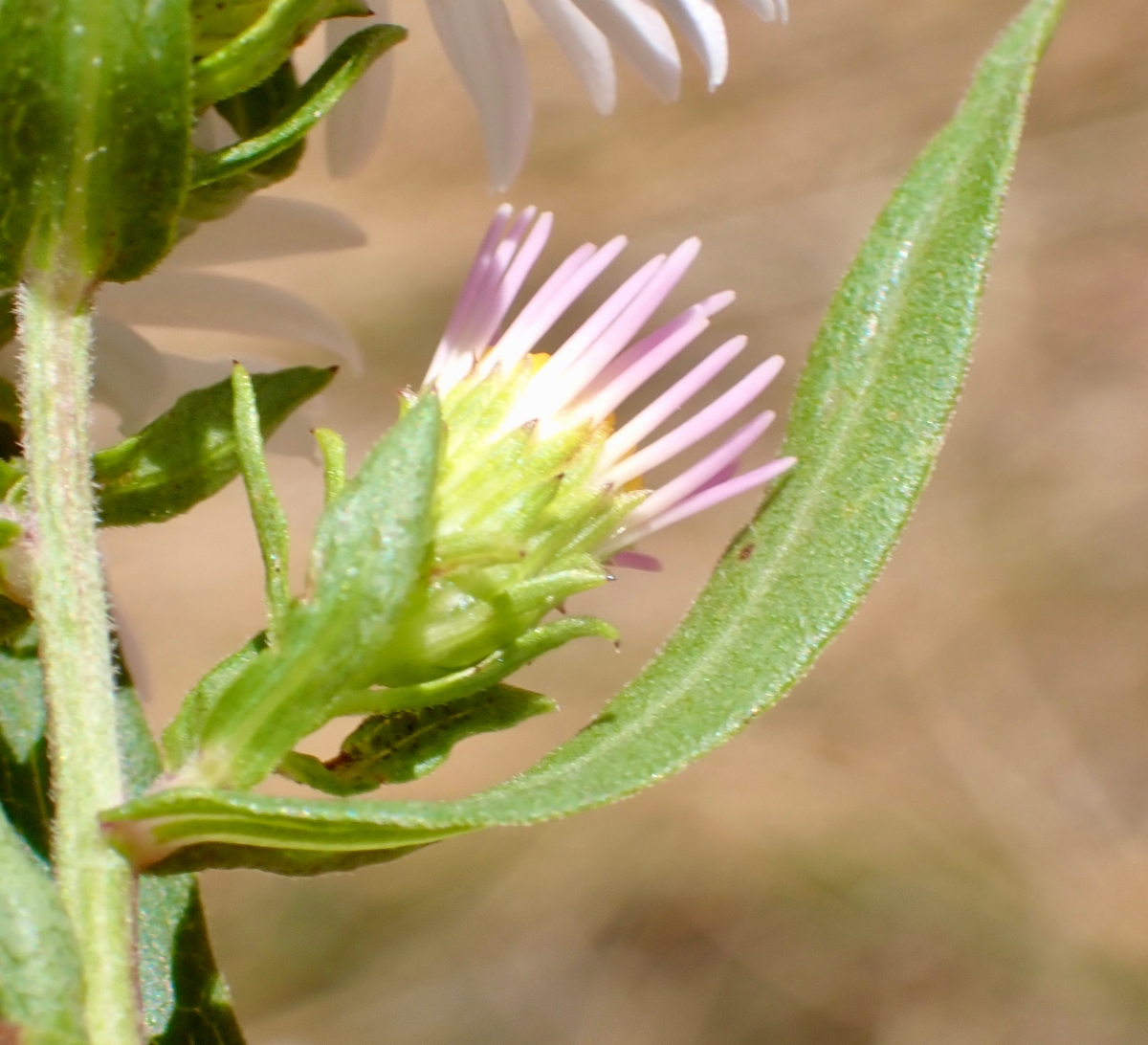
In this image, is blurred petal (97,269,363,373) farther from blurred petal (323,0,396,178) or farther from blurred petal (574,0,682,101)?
blurred petal (574,0,682,101)

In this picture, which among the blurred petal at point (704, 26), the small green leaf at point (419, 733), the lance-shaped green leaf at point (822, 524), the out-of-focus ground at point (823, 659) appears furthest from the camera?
the out-of-focus ground at point (823, 659)

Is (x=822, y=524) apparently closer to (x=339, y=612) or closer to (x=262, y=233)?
(x=339, y=612)

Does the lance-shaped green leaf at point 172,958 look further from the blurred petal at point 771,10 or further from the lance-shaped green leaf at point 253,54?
the blurred petal at point 771,10

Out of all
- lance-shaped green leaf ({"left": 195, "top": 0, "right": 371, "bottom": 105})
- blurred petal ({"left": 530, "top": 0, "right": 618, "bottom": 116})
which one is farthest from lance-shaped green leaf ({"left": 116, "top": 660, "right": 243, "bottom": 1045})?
blurred petal ({"left": 530, "top": 0, "right": 618, "bottom": 116})

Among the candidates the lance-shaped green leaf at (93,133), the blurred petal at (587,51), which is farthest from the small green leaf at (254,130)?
the blurred petal at (587,51)

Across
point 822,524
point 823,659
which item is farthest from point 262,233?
point 823,659

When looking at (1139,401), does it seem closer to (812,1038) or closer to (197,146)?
(812,1038)

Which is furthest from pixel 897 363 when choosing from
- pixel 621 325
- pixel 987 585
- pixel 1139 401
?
pixel 1139 401
